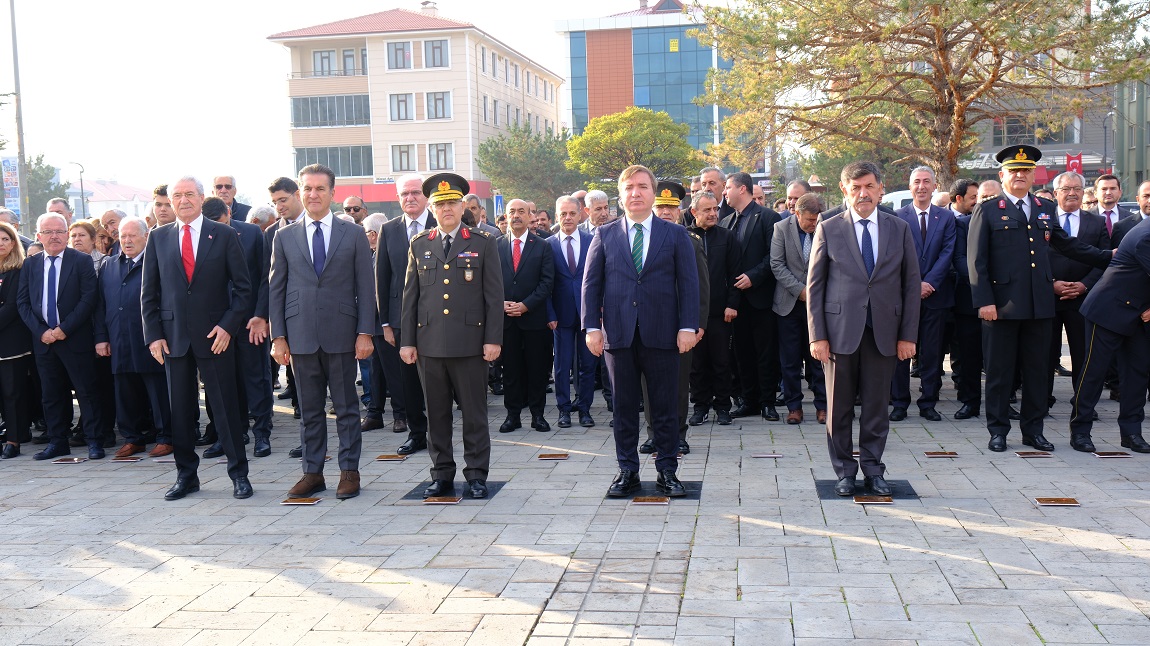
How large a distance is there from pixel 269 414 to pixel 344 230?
8.91 ft

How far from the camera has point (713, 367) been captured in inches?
363

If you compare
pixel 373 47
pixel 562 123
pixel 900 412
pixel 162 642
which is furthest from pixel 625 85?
pixel 162 642

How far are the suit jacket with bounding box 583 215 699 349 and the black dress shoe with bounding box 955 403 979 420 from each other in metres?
3.93

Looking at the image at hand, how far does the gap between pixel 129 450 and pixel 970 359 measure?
24.7 ft

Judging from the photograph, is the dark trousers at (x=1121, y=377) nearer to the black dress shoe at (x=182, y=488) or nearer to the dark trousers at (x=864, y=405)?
the dark trousers at (x=864, y=405)

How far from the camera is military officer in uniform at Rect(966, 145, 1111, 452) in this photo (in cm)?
755

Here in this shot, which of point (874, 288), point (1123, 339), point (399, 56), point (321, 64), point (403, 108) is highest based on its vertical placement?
point (399, 56)

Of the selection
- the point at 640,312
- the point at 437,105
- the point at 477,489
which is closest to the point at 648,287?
the point at 640,312

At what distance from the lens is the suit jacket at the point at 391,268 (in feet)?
26.9

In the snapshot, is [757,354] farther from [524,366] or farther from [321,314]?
[321,314]

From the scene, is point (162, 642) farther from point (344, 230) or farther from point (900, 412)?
point (900, 412)

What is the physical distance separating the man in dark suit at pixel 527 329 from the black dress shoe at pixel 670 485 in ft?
8.99

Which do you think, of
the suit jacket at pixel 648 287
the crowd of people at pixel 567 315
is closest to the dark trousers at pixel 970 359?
the crowd of people at pixel 567 315

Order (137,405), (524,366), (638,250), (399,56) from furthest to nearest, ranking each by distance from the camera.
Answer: (399,56) → (524,366) → (137,405) → (638,250)
